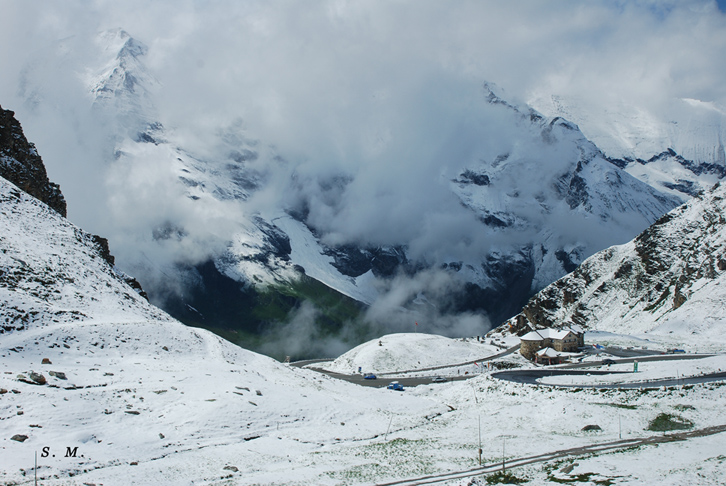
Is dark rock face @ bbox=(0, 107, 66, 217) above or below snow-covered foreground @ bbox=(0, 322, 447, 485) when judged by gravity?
above

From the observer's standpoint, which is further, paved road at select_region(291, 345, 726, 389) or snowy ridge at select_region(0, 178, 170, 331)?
paved road at select_region(291, 345, 726, 389)

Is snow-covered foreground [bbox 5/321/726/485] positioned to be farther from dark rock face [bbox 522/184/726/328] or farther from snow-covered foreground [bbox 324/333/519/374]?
dark rock face [bbox 522/184/726/328]

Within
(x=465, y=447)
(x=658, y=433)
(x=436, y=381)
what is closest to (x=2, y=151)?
(x=436, y=381)

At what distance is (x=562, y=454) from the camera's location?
36.1 m

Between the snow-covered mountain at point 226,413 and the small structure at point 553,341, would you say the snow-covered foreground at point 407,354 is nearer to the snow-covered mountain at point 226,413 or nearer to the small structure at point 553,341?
the small structure at point 553,341

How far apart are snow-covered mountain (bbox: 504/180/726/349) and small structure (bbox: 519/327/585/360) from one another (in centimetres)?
1577

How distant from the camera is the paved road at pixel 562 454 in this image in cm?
3152

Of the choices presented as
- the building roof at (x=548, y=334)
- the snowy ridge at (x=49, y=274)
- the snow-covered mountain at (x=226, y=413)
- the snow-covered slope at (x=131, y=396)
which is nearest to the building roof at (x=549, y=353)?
the building roof at (x=548, y=334)

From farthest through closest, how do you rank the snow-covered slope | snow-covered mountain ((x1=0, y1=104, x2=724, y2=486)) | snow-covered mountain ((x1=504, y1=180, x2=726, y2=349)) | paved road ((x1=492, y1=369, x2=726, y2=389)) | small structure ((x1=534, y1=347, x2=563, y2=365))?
1. snow-covered mountain ((x1=504, y1=180, x2=726, y2=349))
2. small structure ((x1=534, y1=347, x2=563, y2=365))
3. paved road ((x1=492, y1=369, x2=726, y2=389))
4. the snow-covered slope
5. snow-covered mountain ((x1=0, y1=104, x2=724, y2=486))

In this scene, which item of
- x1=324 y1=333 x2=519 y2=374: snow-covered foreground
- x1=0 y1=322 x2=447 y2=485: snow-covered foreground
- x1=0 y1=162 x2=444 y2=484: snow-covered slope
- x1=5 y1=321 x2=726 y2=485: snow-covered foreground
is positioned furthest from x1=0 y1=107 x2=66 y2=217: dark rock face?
x1=324 y1=333 x2=519 y2=374: snow-covered foreground

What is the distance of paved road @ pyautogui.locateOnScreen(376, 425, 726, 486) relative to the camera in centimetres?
3152

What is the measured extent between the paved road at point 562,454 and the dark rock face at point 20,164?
99.8 m

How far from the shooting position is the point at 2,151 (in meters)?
99.9

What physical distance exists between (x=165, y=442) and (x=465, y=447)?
22759 mm
